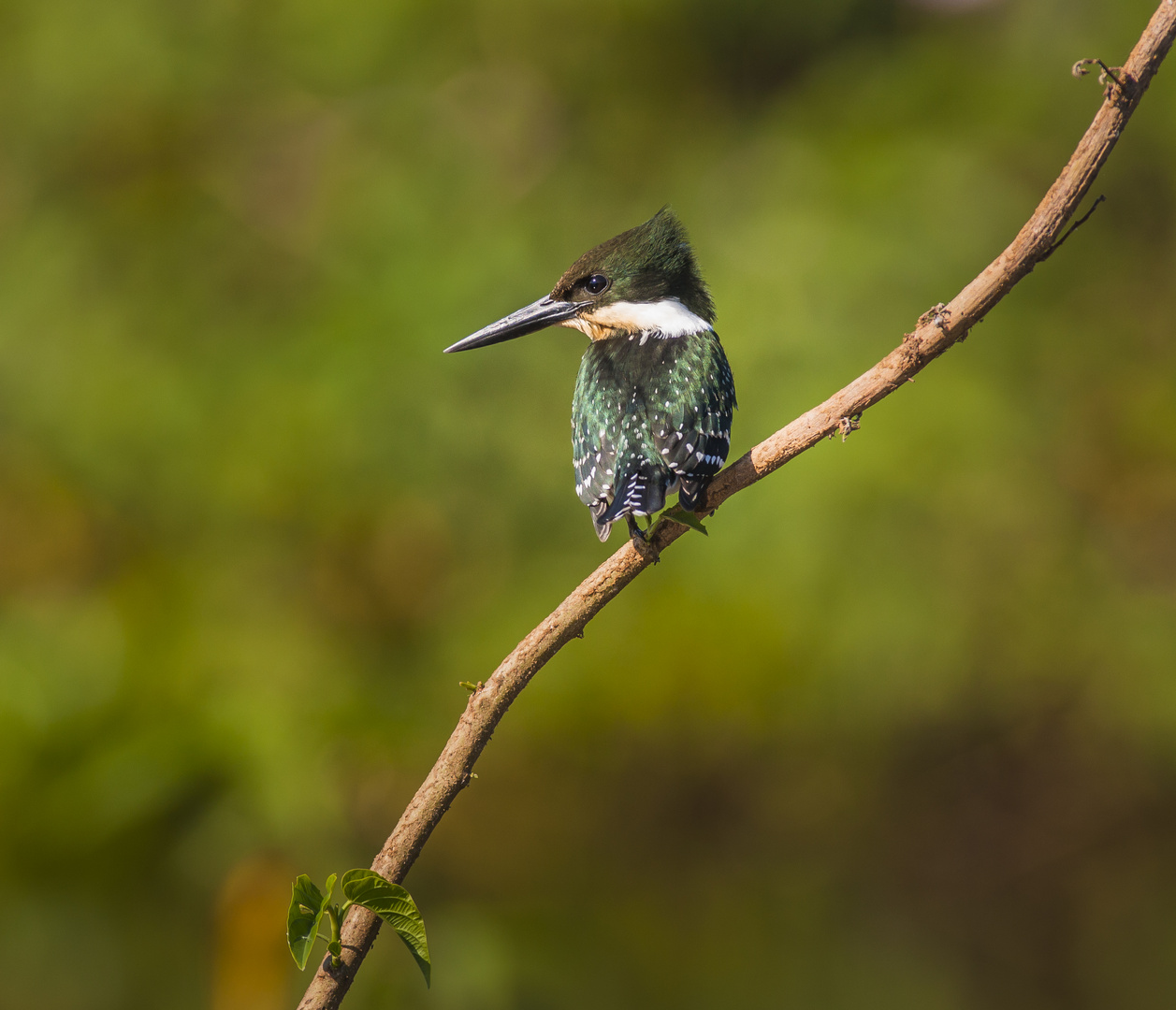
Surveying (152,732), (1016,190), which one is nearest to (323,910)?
(152,732)

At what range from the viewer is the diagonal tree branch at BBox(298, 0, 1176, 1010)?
94cm

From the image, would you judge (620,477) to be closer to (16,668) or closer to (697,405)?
(697,405)

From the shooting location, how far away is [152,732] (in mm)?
4832

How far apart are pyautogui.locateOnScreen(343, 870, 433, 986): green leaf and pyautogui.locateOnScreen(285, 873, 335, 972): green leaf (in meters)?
0.06

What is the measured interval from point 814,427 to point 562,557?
4.17 m

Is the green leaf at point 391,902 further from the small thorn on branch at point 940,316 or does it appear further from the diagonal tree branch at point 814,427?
the small thorn on branch at point 940,316

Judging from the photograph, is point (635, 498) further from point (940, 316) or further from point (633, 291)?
point (940, 316)

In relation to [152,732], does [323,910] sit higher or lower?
lower

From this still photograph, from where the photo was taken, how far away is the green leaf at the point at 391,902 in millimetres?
985

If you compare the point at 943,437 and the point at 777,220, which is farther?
the point at 777,220

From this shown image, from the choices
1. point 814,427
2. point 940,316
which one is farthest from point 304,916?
point 940,316

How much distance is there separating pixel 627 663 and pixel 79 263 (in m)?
3.51

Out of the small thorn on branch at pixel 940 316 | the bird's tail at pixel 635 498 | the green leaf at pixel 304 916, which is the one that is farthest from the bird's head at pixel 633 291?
the green leaf at pixel 304 916

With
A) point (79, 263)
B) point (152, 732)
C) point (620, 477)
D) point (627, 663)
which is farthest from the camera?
point (79, 263)
